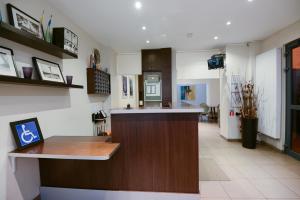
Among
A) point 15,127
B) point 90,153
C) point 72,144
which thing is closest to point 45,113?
point 15,127

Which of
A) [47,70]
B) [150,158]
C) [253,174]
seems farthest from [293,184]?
[47,70]

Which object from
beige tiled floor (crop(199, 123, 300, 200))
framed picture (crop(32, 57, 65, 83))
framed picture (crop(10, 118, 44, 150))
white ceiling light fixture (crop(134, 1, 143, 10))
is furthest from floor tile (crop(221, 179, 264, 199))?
white ceiling light fixture (crop(134, 1, 143, 10))

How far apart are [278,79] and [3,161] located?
4989mm

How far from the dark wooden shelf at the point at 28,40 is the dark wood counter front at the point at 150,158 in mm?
1181

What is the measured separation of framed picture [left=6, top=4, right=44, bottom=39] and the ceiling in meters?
0.61

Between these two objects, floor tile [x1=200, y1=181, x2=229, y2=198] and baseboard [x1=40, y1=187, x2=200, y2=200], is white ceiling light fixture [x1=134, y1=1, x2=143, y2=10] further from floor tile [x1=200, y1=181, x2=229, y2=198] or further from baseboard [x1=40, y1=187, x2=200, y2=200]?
floor tile [x1=200, y1=181, x2=229, y2=198]

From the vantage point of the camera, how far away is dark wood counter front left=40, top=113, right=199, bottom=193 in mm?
2068

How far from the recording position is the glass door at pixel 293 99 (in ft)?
11.9

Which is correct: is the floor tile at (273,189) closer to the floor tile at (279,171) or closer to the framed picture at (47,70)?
the floor tile at (279,171)

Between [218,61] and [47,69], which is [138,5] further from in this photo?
[218,61]

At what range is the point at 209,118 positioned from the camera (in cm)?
903

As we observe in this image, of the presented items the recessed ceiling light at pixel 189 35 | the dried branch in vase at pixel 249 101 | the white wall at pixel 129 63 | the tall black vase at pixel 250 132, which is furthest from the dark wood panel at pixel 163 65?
the tall black vase at pixel 250 132

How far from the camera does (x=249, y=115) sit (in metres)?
4.43

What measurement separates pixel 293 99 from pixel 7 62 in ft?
16.1
